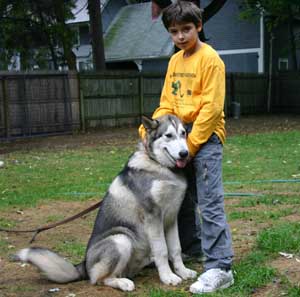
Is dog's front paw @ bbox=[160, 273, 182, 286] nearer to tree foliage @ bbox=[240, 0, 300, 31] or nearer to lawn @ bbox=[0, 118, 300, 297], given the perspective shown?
lawn @ bbox=[0, 118, 300, 297]

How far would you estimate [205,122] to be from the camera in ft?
13.0

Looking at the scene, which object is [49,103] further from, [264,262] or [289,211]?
[264,262]

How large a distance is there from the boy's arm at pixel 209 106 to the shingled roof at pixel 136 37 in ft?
82.8

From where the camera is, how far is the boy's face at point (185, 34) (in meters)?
4.03

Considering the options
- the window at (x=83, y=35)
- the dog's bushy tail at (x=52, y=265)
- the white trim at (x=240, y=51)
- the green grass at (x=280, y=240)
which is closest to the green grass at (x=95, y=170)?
the green grass at (x=280, y=240)

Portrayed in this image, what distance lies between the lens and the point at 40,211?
23.3 feet

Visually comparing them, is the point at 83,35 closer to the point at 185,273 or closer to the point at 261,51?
the point at 261,51

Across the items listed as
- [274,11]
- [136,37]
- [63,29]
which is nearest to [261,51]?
[274,11]

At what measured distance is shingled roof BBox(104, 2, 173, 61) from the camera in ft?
97.0

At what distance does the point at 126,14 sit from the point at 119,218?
31.5 m

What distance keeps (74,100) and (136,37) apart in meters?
14.5

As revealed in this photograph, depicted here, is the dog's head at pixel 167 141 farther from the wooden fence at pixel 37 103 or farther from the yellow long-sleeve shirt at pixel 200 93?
the wooden fence at pixel 37 103

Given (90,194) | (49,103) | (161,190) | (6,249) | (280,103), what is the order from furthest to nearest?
(280,103), (49,103), (90,194), (6,249), (161,190)

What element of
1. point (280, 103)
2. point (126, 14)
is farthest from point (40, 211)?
point (126, 14)
